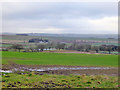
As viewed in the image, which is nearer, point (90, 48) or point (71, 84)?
point (71, 84)

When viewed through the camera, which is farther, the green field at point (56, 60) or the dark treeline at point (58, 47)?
the dark treeline at point (58, 47)

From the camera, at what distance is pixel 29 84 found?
943 cm

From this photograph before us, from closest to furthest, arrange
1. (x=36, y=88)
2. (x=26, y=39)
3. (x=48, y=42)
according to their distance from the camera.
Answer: (x=36, y=88) < (x=48, y=42) < (x=26, y=39)

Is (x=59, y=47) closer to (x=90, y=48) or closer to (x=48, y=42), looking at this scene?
(x=48, y=42)

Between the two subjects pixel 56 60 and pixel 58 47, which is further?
pixel 58 47

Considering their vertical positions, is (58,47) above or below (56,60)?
above

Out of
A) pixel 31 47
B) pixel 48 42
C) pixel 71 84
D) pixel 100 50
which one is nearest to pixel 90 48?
pixel 100 50

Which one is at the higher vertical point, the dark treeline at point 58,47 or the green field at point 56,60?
the dark treeline at point 58,47

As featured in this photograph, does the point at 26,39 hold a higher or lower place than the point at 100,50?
higher

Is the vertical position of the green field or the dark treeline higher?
the dark treeline

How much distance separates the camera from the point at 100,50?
29375 millimetres

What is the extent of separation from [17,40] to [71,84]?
24535 mm

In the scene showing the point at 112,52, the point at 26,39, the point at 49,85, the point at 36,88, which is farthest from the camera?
the point at 26,39

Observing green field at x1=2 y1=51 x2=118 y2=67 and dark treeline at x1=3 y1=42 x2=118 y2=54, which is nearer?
green field at x1=2 y1=51 x2=118 y2=67
